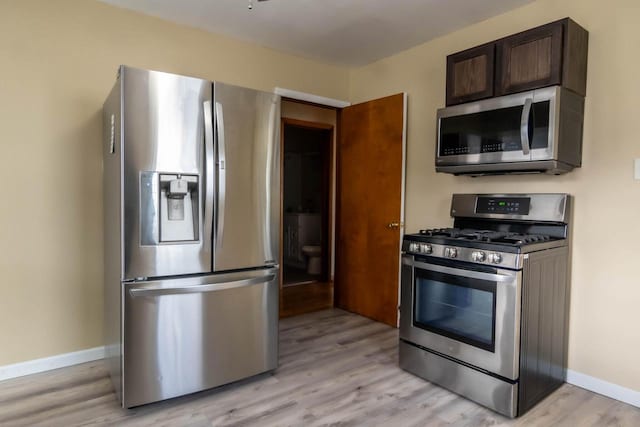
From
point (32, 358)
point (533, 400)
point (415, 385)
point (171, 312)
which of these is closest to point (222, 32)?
point (171, 312)

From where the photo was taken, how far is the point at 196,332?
88.4 inches

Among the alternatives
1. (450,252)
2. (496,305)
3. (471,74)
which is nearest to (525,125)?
(471,74)

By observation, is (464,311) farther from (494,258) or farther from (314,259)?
(314,259)

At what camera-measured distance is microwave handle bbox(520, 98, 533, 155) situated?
7.52 ft

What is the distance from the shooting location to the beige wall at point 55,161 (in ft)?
8.16

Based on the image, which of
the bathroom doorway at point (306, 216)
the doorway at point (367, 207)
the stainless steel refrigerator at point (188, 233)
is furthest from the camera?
the bathroom doorway at point (306, 216)

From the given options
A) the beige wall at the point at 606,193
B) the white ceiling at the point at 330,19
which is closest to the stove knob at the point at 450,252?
the beige wall at the point at 606,193

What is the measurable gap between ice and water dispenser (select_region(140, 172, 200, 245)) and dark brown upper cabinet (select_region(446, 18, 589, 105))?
1948 mm

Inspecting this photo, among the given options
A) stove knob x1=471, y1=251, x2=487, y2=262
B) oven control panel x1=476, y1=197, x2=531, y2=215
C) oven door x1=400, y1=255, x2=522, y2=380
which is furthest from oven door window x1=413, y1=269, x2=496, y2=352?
oven control panel x1=476, y1=197, x2=531, y2=215

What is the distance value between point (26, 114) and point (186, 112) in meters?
1.22

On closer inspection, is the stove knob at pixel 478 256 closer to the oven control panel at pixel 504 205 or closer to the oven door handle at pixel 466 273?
the oven door handle at pixel 466 273

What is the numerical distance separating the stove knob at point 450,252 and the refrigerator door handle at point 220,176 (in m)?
1.37

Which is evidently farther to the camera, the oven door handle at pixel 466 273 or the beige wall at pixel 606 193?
the beige wall at pixel 606 193

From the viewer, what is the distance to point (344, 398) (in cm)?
235
